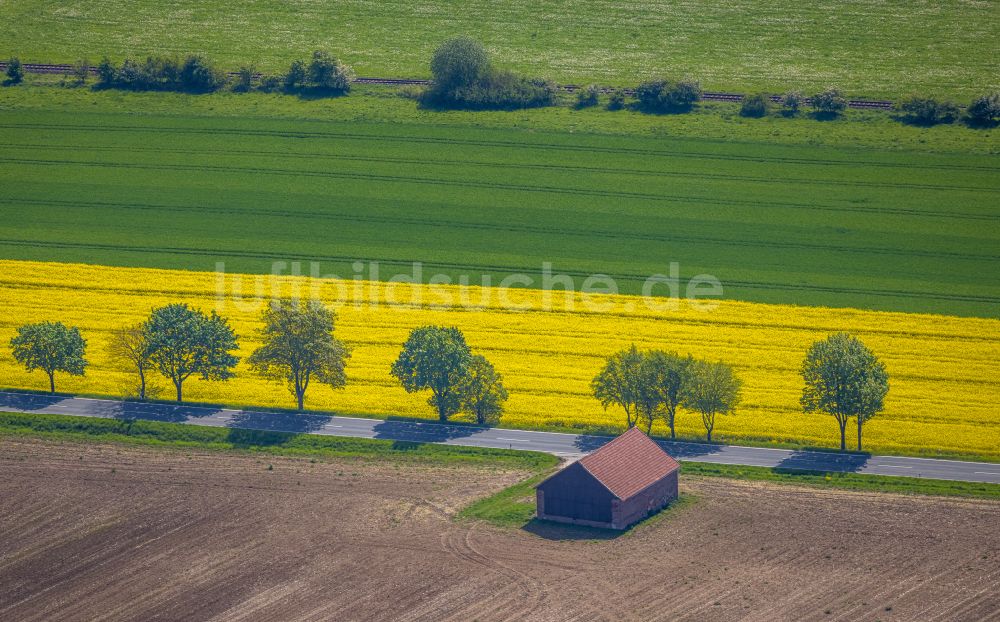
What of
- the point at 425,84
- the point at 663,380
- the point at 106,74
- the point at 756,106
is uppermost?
the point at 106,74

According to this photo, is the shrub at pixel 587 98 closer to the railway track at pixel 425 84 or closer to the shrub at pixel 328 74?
the railway track at pixel 425 84

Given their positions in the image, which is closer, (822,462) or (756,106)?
(822,462)

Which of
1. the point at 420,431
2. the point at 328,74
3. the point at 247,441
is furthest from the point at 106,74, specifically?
the point at 420,431

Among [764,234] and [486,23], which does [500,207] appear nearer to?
[764,234]

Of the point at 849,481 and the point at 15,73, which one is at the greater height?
the point at 15,73

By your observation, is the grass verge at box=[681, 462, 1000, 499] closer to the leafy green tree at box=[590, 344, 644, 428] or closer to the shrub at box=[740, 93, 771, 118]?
the leafy green tree at box=[590, 344, 644, 428]

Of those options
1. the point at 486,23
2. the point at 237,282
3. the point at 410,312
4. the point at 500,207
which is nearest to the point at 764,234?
the point at 500,207

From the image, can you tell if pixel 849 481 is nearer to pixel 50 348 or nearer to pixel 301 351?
pixel 301 351

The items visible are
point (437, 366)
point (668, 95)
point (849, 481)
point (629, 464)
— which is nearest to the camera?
point (629, 464)
